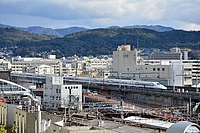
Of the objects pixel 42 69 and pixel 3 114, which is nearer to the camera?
pixel 3 114

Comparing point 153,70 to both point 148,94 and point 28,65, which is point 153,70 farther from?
point 28,65

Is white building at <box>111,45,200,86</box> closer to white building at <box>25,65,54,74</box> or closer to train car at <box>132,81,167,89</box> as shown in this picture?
train car at <box>132,81,167,89</box>

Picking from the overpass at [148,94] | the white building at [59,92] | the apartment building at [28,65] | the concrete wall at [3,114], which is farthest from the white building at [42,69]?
the concrete wall at [3,114]

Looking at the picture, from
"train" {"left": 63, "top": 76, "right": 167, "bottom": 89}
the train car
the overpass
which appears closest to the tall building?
"train" {"left": 63, "top": 76, "right": 167, "bottom": 89}

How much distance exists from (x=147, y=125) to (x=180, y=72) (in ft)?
182

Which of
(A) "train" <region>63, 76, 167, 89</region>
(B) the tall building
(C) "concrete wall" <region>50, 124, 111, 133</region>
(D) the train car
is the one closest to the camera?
(C) "concrete wall" <region>50, 124, 111, 133</region>

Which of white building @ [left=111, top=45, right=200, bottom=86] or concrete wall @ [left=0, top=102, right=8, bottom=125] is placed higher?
white building @ [left=111, top=45, right=200, bottom=86]

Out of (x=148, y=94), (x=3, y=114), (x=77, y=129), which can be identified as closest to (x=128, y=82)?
(x=148, y=94)

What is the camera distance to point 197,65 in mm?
98812

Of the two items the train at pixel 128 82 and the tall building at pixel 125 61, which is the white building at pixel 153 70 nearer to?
the tall building at pixel 125 61

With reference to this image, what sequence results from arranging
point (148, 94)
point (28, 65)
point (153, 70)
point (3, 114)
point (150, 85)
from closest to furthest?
1. point (3, 114)
2. point (148, 94)
3. point (150, 85)
4. point (153, 70)
5. point (28, 65)

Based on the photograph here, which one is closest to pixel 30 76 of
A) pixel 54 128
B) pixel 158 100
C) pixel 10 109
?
pixel 158 100

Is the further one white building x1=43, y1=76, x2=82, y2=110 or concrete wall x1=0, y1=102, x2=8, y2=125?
white building x1=43, y1=76, x2=82, y2=110

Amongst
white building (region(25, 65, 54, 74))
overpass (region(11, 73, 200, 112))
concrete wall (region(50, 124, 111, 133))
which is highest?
white building (region(25, 65, 54, 74))
